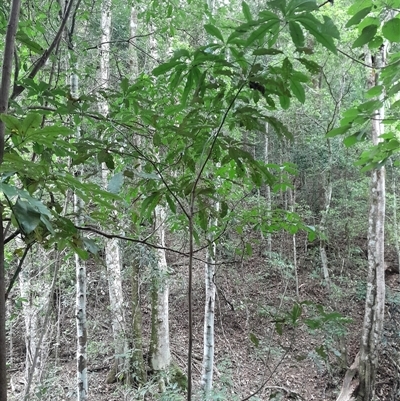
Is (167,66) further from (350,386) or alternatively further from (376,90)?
(350,386)

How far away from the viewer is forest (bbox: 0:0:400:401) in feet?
3.20

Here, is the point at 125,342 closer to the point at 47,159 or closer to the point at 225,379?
the point at 225,379

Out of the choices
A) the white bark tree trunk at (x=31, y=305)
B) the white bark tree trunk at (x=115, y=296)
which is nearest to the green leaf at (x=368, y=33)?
the white bark tree trunk at (x=31, y=305)

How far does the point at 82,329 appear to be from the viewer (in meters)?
3.43

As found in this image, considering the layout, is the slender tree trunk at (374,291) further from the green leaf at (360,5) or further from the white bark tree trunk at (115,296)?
the green leaf at (360,5)

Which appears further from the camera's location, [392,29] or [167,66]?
[392,29]

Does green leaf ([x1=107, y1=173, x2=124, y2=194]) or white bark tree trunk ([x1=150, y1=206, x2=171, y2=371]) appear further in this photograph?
white bark tree trunk ([x1=150, y1=206, x2=171, y2=371])

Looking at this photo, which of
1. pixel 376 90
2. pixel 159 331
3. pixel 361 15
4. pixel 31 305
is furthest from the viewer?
pixel 159 331

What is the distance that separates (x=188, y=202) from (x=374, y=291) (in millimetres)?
5875

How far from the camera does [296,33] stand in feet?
2.74

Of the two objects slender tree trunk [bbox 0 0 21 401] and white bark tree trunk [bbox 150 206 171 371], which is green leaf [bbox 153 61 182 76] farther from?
white bark tree trunk [bbox 150 206 171 371]

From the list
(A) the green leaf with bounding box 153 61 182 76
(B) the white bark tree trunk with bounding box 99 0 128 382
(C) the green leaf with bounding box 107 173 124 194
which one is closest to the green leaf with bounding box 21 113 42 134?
(C) the green leaf with bounding box 107 173 124 194

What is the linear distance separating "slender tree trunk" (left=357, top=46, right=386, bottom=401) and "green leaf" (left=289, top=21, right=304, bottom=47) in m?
5.56

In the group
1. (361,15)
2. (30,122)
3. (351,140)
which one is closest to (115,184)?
(30,122)
